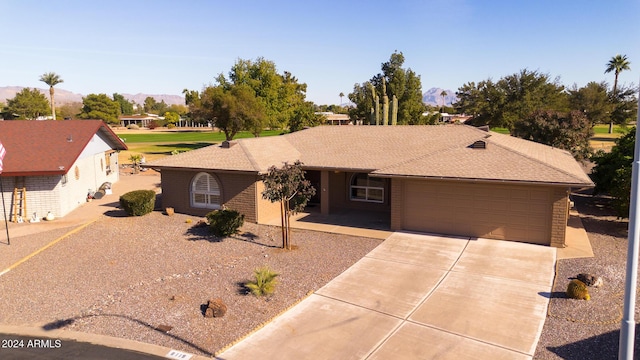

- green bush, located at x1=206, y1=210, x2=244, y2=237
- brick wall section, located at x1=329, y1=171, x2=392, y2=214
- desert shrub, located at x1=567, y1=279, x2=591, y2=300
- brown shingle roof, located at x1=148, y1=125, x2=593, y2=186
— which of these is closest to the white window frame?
brown shingle roof, located at x1=148, y1=125, x2=593, y2=186

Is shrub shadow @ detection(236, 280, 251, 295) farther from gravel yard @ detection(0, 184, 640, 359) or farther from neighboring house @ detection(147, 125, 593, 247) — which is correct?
neighboring house @ detection(147, 125, 593, 247)

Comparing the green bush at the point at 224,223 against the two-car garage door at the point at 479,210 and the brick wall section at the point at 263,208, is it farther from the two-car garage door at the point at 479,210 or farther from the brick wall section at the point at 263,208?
the two-car garage door at the point at 479,210

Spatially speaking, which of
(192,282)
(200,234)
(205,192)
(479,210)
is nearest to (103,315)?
(192,282)

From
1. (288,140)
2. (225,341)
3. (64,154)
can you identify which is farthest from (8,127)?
(225,341)

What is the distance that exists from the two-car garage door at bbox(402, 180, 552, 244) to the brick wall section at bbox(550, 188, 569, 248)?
168 mm

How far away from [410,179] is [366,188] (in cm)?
424

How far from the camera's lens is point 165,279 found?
1340 centimetres

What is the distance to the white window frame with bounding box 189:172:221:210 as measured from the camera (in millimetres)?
21000

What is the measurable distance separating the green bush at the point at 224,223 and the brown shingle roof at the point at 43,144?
332 inches

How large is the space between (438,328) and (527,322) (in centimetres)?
216

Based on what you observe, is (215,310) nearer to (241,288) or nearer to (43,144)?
(241,288)

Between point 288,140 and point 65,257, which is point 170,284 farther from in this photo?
point 288,140

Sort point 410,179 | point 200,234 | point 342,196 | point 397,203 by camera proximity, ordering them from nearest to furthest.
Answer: point 410,179
point 200,234
point 397,203
point 342,196

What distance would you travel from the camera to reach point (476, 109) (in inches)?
2625
